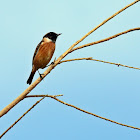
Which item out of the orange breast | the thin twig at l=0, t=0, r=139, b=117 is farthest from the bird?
the thin twig at l=0, t=0, r=139, b=117

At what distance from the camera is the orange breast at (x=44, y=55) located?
140 inches

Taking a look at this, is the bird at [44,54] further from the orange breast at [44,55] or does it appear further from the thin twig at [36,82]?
the thin twig at [36,82]

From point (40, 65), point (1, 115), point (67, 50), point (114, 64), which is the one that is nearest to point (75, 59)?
point (67, 50)

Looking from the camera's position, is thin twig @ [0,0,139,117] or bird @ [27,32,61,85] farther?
bird @ [27,32,61,85]

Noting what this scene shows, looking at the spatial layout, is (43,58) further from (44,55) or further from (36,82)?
(36,82)

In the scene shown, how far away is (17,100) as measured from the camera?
1.41m

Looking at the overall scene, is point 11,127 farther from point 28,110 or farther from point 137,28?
point 137,28

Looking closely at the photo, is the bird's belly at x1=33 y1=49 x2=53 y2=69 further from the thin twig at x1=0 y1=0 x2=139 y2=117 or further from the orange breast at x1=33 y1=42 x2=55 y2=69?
the thin twig at x1=0 y1=0 x2=139 y2=117

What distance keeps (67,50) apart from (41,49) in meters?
2.24

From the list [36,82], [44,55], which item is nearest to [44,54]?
[44,55]

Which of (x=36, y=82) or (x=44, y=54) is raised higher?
(x=36, y=82)

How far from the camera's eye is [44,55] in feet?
11.8

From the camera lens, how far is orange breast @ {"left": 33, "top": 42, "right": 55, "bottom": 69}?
11.7 feet

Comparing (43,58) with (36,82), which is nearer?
(36,82)
